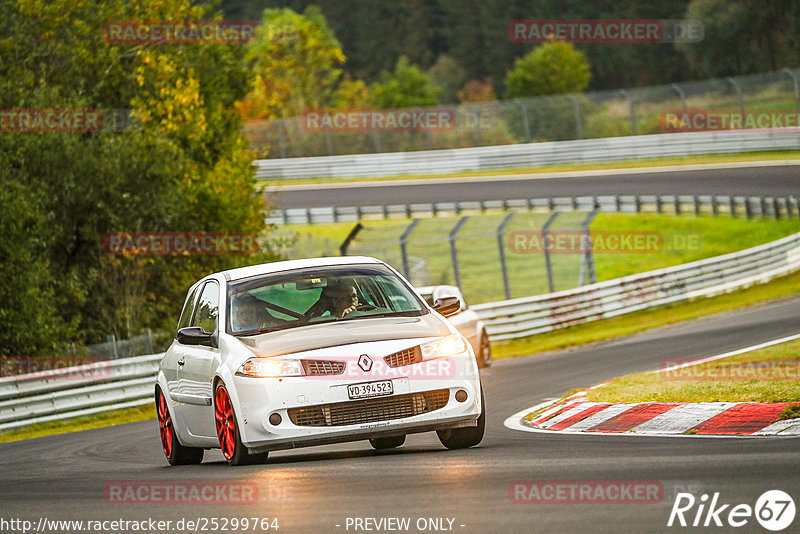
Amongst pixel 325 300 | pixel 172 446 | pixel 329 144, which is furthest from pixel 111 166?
pixel 329 144

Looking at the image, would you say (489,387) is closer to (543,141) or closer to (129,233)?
(129,233)

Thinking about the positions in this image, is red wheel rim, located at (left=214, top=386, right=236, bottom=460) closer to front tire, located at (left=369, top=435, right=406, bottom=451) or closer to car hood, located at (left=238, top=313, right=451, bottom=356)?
car hood, located at (left=238, top=313, right=451, bottom=356)

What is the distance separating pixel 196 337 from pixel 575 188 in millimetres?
36631

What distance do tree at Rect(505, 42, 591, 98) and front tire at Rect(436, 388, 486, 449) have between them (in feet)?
228

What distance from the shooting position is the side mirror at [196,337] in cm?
977

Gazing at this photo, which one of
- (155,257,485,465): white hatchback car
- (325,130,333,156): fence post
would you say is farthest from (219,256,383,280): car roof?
(325,130,333,156): fence post

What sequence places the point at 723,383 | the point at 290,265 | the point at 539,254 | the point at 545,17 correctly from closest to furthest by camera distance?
the point at 290,265 → the point at 723,383 → the point at 539,254 → the point at 545,17

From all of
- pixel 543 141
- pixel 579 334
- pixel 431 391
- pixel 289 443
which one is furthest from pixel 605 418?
pixel 543 141

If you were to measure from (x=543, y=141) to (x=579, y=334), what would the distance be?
2661cm

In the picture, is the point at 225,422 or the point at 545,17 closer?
the point at 225,422

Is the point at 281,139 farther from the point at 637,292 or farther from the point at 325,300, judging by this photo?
the point at 325,300

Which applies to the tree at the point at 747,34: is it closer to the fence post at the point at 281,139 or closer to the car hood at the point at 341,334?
the fence post at the point at 281,139

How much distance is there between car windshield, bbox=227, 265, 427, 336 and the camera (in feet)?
32.0

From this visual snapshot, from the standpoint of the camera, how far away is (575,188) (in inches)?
1794
